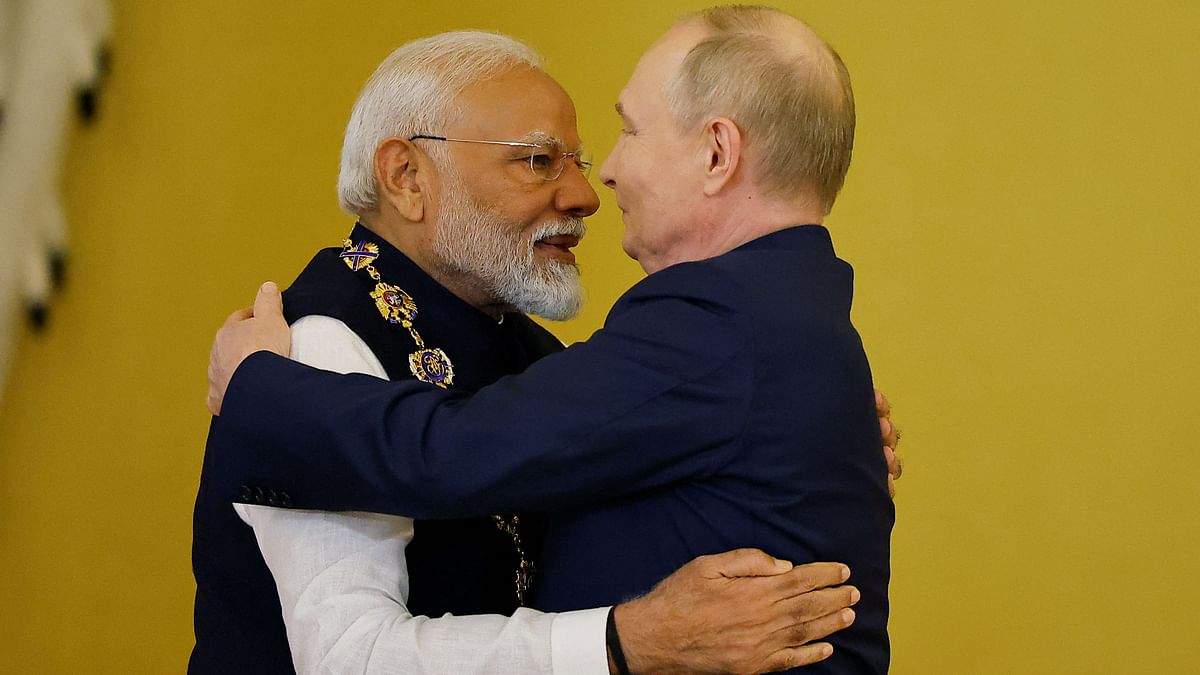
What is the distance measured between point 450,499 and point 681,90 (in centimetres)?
58

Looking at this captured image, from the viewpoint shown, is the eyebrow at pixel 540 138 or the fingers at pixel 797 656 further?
the eyebrow at pixel 540 138

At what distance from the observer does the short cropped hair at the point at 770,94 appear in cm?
180

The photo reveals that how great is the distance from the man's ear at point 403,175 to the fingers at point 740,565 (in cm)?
81

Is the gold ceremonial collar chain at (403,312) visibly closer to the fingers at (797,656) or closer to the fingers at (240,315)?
the fingers at (240,315)

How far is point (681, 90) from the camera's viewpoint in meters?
1.85

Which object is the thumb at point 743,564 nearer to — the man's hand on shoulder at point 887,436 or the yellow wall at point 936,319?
the man's hand on shoulder at point 887,436

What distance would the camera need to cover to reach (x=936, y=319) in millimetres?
3588

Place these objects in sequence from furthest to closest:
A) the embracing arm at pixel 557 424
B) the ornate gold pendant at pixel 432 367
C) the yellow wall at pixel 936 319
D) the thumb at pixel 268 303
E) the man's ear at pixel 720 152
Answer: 1. the yellow wall at pixel 936 319
2. the ornate gold pendant at pixel 432 367
3. the thumb at pixel 268 303
4. the man's ear at pixel 720 152
5. the embracing arm at pixel 557 424

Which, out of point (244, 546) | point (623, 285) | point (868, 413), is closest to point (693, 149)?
point (868, 413)

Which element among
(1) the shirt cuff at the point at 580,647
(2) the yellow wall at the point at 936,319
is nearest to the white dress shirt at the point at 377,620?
(1) the shirt cuff at the point at 580,647

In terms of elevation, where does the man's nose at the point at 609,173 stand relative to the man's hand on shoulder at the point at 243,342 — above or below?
above

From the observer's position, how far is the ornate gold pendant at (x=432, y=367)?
2.08 m

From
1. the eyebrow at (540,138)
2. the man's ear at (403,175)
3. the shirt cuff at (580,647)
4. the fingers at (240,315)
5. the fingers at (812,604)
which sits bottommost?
the shirt cuff at (580,647)

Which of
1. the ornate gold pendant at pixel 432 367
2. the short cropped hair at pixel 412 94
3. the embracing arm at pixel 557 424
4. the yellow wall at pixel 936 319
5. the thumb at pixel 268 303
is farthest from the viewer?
the yellow wall at pixel 936 319
